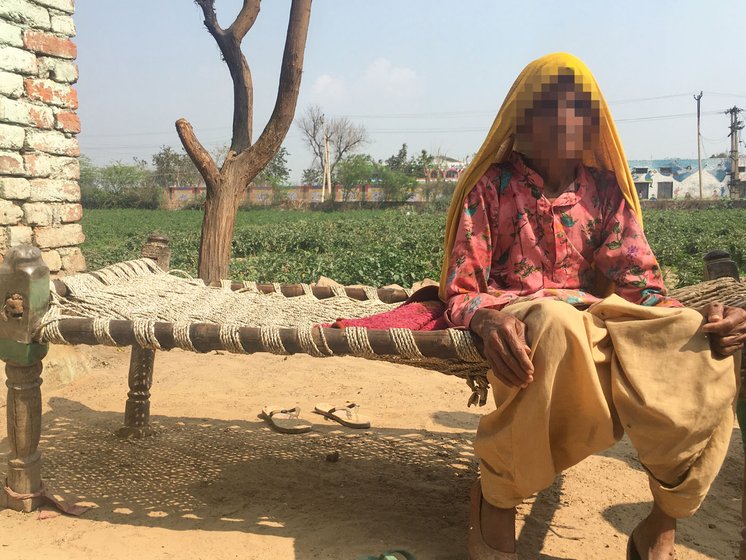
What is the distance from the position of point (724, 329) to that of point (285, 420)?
2.59 meters

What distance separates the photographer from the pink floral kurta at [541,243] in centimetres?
237

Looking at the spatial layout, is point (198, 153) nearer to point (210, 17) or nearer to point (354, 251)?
point (210, 17)

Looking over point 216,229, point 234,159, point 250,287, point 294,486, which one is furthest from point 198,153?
point 294,486

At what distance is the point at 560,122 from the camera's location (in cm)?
237

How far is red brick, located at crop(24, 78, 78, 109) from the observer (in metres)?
4.46

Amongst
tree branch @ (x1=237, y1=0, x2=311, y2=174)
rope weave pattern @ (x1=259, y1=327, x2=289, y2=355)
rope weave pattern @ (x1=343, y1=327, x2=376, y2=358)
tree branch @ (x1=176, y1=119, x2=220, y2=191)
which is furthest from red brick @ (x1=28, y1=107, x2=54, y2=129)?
rope weave pattern @ (x1=343, y1=327, x2=376, y2=358)

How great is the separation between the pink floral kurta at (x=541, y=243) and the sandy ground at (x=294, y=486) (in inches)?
38.4

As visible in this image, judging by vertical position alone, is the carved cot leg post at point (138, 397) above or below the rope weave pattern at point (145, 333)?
below

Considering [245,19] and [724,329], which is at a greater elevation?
[245,19]

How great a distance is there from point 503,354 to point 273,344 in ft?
3.32

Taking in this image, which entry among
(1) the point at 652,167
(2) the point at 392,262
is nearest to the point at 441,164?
(1) the point at 652,167

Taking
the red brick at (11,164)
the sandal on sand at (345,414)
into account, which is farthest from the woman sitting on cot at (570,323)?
the red brick at (11,164)

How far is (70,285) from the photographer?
309 centimetres

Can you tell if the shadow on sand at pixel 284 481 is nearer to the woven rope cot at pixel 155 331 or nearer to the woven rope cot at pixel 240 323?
the woven rope cot at pixel 155 331
